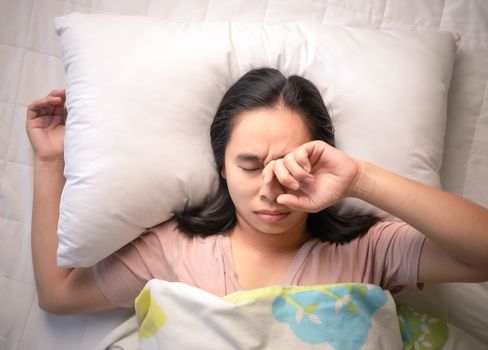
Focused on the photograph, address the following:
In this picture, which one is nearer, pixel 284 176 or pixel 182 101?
pixel 284 176

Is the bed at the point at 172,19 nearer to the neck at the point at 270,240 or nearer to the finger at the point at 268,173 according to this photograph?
the neck at the point at 270,240

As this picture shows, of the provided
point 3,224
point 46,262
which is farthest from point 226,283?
point 3,224

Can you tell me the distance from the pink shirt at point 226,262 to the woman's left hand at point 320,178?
181 mm

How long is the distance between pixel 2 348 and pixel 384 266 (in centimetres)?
96

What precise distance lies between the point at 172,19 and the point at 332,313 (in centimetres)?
84

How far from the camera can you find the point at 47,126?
4.06 feet

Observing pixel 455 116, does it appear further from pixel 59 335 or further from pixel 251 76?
pixel 59 335

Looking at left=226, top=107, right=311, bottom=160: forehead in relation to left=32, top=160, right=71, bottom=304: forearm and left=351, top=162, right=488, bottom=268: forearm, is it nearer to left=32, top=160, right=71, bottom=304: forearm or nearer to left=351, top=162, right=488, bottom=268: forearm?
left=351, top=162, right=488, bottom=268: forearm

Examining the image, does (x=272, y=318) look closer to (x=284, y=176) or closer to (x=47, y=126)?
(x=284, y=176)

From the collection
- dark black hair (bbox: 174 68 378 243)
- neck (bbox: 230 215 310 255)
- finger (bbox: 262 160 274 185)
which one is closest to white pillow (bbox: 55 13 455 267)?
dark black hair (bbox: 174 68 378 243)

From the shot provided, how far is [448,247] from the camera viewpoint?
926mm

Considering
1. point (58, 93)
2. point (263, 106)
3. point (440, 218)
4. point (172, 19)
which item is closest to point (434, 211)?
point (440, 218)

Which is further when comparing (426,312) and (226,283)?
(426,312)

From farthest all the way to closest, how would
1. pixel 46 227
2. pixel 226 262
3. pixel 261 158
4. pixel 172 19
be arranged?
pixel 172 19, pixel 46 227, pixel 226 262, pixel 261 158
